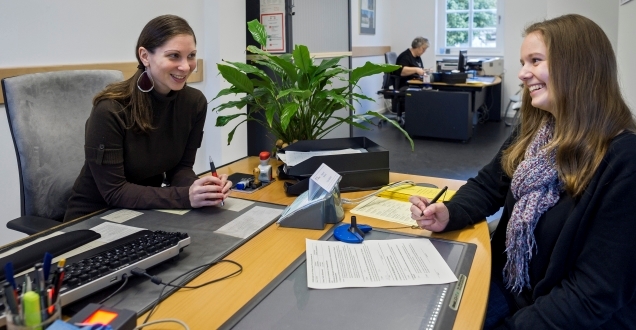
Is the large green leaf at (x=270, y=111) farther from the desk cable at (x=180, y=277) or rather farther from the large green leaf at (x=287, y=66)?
the desk cable at (x=180, y=277)

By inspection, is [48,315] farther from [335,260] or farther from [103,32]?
[103,32]

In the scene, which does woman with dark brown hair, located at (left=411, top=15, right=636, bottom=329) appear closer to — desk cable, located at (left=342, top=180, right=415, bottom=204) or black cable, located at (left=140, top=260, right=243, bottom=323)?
desk cable, located at (left=342, top=180, right=415, bottom=204)

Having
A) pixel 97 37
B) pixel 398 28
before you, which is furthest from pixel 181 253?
pixel 398 28

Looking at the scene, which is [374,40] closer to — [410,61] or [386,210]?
[410,61]

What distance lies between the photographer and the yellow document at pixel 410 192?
4.86ft

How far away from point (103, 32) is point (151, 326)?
2.18m

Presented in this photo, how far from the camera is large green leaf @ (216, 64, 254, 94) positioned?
5.34 ft

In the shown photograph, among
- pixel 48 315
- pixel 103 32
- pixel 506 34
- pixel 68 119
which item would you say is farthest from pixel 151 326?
pixel 506 34

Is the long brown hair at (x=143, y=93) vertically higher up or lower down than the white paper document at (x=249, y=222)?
higher up

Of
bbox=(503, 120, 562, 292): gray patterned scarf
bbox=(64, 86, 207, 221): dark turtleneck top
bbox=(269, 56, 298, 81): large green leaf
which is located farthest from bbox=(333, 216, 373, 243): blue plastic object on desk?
bbox=(269, 56, 298, 81): large green leaf

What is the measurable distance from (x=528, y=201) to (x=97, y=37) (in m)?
2.26

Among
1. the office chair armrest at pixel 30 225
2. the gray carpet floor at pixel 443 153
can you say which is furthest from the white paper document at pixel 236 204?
the gray carpet floor at pixel 443 153

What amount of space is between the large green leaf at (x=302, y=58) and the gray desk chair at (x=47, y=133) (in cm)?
70

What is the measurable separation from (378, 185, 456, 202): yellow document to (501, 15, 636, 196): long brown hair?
0.44m
